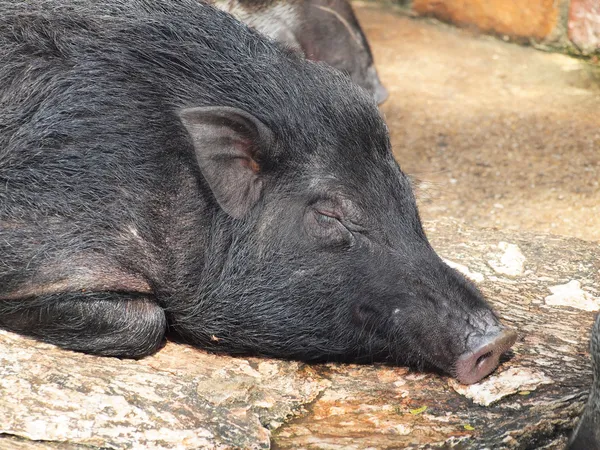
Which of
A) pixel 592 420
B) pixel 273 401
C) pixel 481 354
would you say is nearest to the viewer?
pixel 592 420

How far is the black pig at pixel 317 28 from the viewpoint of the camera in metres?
6.49

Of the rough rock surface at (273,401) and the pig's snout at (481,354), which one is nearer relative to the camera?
the rough rock surface at (273,401)

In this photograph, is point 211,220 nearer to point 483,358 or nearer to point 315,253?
point 315,253

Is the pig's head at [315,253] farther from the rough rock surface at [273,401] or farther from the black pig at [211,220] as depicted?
the rough rock surface at [273,401]

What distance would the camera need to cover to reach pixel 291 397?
132 inches

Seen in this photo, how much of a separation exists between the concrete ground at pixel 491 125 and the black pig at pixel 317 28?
64cm

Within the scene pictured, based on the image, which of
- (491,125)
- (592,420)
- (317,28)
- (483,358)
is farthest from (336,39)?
(592,420)

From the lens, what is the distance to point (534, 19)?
8398 millimetres

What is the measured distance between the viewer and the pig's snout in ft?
11.1

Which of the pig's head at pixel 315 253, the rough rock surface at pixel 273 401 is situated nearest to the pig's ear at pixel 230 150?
the pig's head at pixel 315 253

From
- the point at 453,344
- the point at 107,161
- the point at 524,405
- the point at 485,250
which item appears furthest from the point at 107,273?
the point at 485,250

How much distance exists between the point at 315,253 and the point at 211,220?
1.29 ft

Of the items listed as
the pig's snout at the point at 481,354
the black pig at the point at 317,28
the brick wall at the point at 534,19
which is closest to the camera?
the pig's snout at the point at 481,354

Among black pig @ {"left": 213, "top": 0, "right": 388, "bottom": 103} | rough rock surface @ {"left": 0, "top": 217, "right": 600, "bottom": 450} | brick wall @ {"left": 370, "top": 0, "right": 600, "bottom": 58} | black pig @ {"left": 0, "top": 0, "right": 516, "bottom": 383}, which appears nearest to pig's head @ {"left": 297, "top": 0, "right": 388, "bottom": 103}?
black pig @ {"left": 213, "top": 0, "right": 388, "bottom": 103}
